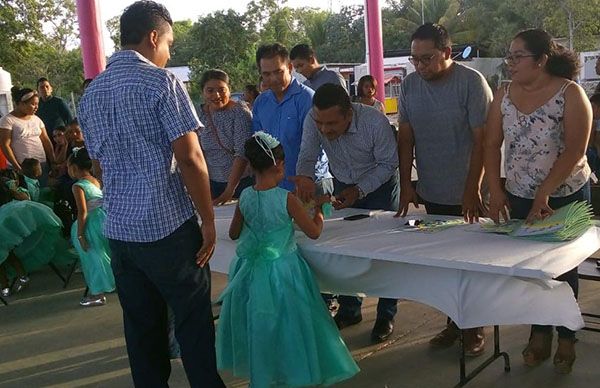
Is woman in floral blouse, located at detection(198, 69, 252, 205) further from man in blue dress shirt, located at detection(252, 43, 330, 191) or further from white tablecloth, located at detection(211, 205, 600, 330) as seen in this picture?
white tablecloth, located at detection(211, 205, 600, 330)

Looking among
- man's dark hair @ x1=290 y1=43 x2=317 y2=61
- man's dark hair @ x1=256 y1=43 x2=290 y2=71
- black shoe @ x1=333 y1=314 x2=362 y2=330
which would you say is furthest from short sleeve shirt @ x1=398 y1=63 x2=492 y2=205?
man's dark hair @ x1=290 y1=43 x2=317 y2=61

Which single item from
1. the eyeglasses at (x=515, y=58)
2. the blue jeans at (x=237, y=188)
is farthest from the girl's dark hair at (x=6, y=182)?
the eyeglasses at (x=515, y=58)

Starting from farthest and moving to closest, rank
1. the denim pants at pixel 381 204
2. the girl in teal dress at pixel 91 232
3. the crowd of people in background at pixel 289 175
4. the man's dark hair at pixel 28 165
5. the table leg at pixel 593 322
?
the man's dark hair at pixel 28 165 < the girl in teal dress at pixel 91 232 < the denim pants at pixel 381 204 < the table leg at pixel 593 322 < the crowd of people in background at pixel 289 175

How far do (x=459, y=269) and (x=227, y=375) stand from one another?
1.44 m

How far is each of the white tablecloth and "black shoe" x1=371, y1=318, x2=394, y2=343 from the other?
734 millimetres

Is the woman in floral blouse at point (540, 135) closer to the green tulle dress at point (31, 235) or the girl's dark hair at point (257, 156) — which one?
the girl's dark hair at point (257, 156)

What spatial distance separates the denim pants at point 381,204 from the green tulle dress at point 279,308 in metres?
0.80

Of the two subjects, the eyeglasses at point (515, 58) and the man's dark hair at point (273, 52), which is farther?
the man's dark hair at point (273, 52)

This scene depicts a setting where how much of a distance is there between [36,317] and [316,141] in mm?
2412

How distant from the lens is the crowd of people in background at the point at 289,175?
7.14 feet

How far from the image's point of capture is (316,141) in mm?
3270

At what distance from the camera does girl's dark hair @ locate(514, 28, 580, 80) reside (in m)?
2.53

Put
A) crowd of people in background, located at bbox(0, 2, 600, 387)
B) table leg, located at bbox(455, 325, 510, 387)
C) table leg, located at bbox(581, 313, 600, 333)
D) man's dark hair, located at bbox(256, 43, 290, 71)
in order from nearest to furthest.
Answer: crowd of people in background, located at bbox(0, 2, 600, 387), table leg, located at bbox(455, 325, 510, 387), table leg, located at bbox(581, 313, 600, 333), man's dark hair, located at bbox(256, 43, 290, 71)

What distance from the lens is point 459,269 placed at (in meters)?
2.13
